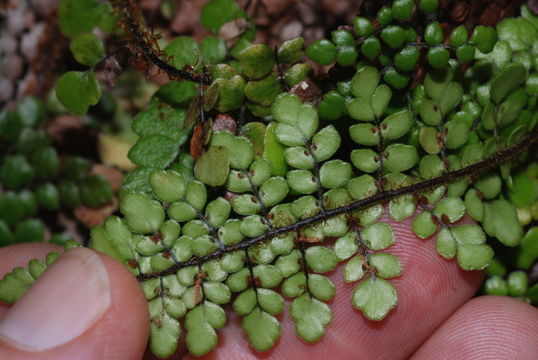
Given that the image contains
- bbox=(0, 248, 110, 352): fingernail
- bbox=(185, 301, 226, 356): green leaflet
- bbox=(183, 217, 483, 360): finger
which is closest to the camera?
bbox=(0, 248, 110, 352): fingernail

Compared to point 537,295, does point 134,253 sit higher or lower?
higher

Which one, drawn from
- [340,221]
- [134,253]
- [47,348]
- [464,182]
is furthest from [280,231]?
[47,348]

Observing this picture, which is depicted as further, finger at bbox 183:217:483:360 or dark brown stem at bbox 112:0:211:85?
finger at bbox 183:217:483:360

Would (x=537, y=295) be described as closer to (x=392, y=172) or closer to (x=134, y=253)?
(x=392, y=172)

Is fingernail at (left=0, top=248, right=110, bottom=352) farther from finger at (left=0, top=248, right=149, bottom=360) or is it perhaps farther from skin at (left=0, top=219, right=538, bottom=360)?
skin at (left=0, top=219, right=538, bottom=360)

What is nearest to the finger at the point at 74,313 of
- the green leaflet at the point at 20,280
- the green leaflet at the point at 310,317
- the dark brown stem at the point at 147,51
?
the green leaflet at the point at 20,280

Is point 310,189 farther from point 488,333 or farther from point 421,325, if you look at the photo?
point 488,333

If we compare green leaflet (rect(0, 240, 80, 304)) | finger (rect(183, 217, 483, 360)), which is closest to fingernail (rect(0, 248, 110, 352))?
green leaflet (rect(0, 240, 80, 304))

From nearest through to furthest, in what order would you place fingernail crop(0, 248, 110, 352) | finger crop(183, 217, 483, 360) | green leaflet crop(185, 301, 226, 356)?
fingernail crop(0, 248, 110, 352)
green leaflet crop(185, 301, 226, 356)
finger crop(183, 217, 483, 360)
